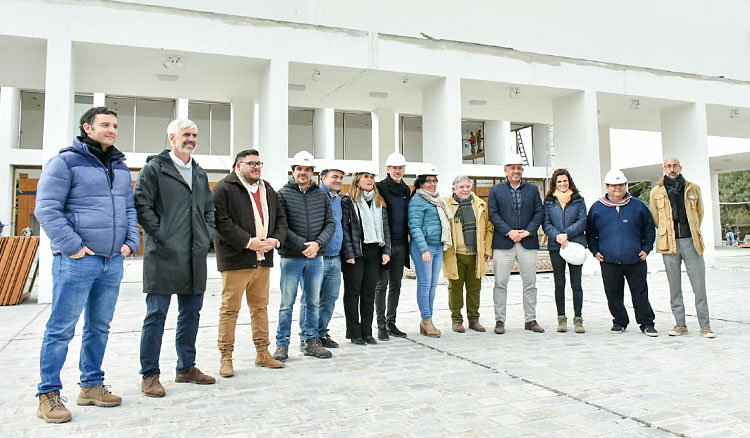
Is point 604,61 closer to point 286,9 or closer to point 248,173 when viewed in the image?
point 286,9

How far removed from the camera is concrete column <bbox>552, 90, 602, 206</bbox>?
1179 centimetres

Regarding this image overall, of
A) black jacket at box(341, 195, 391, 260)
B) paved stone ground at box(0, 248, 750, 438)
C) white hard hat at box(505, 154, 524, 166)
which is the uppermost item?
white hard hat at box(505, 154, 524, 166)

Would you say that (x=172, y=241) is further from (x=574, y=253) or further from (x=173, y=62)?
(x=173, y=62)

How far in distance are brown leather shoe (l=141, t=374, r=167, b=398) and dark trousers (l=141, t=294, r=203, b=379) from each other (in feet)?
0.11

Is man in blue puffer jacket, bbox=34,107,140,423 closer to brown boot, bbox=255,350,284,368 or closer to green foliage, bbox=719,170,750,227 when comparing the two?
brown boot, bbox=255,350,284,368

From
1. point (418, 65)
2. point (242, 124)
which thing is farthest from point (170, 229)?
point (242, 124)

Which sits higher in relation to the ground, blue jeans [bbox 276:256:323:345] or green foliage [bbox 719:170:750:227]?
green foliage [bbox 719:170:750:227]

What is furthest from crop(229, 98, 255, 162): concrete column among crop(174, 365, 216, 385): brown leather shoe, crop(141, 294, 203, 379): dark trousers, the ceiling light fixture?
crop(174, 365, 216, 385): brown leather shoe

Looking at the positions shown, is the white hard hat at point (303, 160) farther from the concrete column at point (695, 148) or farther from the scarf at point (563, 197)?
the concrete column at point (695, 148)

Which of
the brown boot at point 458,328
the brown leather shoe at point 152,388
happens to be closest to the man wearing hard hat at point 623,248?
the brown boot at point 458,328

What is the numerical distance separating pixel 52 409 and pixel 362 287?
113 inches

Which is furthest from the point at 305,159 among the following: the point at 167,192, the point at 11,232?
the point at 11,232

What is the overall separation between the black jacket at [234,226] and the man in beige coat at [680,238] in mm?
4084

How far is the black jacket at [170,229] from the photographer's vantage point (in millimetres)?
3662
